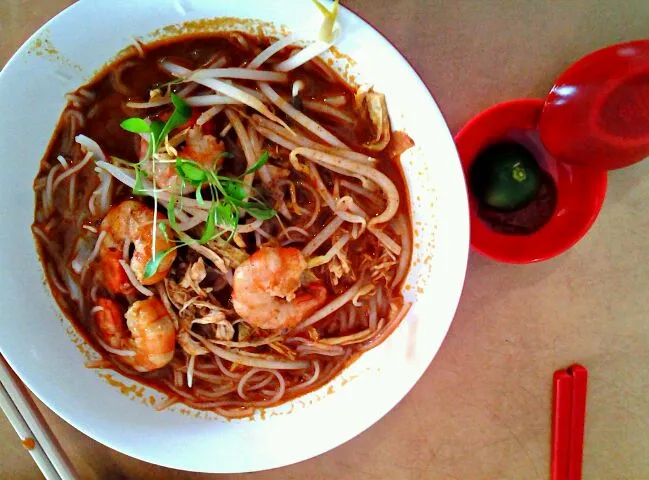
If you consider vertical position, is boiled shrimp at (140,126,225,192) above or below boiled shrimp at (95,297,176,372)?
above

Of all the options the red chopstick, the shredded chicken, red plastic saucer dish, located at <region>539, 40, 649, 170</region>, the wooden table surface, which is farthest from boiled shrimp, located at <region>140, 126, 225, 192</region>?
the red chopstick

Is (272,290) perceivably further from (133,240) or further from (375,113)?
(375,113)

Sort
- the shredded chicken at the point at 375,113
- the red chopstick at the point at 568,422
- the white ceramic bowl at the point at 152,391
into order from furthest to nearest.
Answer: the red chopstick at the point at 568,422 < the shredded chicken at the point at 375,113 < the white ceramic bowl at the point at 152,391

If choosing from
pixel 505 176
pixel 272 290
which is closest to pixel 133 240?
pixel 272 290

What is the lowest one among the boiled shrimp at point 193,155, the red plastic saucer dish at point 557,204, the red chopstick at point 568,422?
the red chopstick at point 568,422

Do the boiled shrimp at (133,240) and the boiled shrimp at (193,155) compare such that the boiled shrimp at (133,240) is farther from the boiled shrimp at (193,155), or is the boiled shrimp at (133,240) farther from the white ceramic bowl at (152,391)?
the white ceramic bowl at (152,391)

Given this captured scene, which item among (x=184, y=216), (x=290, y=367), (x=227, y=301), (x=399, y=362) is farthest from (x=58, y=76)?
(x=399, y=362)

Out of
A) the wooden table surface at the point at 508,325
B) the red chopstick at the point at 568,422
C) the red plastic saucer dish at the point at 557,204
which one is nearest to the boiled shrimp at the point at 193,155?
the wooden table surface at the point at 508,325

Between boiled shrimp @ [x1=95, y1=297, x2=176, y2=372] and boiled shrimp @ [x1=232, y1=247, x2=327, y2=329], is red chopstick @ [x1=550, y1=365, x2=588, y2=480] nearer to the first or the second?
boiled shrimp @ [x1=232, y1=247, x2=327, y2=329]
